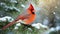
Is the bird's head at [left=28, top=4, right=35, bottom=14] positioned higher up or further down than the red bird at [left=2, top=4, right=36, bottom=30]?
higher up

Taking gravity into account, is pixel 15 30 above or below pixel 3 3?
below

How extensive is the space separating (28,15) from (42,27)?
143 mm

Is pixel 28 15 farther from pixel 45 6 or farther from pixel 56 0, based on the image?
pixel 56 0

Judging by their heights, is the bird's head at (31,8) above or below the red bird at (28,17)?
above

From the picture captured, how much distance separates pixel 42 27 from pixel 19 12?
21 cm

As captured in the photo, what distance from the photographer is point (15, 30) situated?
1.53 m

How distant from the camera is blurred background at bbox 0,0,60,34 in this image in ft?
5.02

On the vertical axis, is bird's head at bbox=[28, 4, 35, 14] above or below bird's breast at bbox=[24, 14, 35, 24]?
above

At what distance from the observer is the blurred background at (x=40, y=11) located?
5.02ft

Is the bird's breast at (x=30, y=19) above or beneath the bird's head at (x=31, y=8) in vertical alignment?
beneath

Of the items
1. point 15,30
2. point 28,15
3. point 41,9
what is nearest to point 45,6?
point 41,9

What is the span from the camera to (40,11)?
1.56 metres

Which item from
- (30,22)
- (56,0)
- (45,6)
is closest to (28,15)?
(30,22)

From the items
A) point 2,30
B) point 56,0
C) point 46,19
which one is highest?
point 56,0
